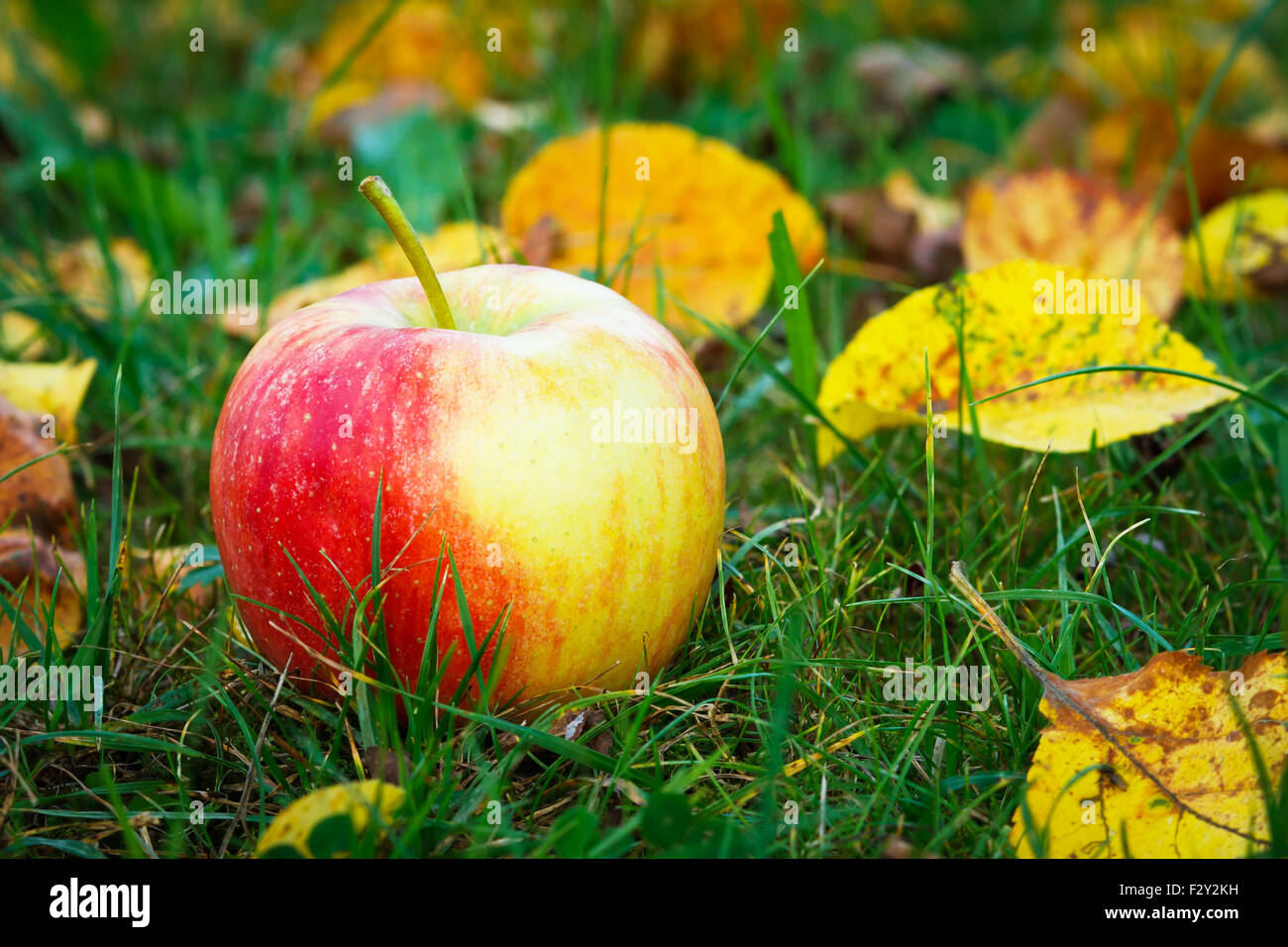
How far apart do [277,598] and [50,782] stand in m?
0.39

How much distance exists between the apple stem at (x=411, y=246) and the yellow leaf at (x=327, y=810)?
2.18ft

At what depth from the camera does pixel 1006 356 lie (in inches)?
71.4

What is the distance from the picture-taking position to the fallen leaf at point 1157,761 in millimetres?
1206

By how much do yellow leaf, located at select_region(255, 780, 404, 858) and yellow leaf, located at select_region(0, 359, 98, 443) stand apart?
1218 millimetres

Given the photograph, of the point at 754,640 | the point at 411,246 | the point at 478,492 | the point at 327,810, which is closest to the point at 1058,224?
the point at 754,640

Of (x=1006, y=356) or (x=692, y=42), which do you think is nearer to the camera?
(x=1006, y=356)

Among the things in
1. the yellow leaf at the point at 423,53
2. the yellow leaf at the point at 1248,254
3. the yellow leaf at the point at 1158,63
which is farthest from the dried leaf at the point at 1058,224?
the yellow leaf at the point at 423,53

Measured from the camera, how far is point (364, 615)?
4.46ft

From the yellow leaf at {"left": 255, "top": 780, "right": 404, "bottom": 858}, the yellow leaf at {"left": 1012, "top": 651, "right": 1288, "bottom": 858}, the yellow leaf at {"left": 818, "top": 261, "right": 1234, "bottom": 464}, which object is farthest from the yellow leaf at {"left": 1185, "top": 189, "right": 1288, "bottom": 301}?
the yellow leaf at {"left": 255, "top": 780, "right": 404, "bottom": 858}

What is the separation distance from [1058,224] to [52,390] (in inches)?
87.3

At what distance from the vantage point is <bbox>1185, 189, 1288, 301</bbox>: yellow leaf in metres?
2.51

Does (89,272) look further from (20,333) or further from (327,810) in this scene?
(327,810)

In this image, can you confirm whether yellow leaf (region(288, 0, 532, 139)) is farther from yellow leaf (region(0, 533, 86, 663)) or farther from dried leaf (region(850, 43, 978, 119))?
yellow leaf (region(0, 533, 86, 663))

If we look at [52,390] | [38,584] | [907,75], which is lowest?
[38,584]
